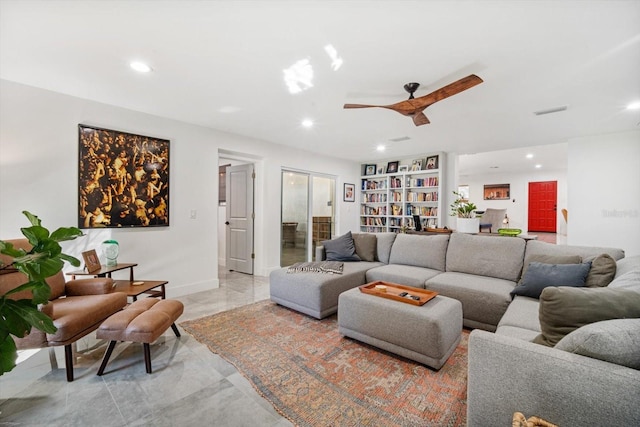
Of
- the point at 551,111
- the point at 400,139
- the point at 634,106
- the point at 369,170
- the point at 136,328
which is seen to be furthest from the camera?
the point at 369,170

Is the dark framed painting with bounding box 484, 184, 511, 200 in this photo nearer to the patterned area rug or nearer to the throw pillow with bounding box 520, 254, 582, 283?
the throw pillow with bounding box 520, 254, 582, 283

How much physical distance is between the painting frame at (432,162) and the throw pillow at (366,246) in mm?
2807

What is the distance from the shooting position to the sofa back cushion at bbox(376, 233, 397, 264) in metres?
3.81

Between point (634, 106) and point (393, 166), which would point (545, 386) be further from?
point (393, 166)

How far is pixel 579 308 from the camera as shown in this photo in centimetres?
121

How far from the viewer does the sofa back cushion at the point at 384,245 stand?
12.5 ft

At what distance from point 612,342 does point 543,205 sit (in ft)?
37.1

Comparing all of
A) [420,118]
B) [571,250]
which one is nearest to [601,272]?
[571,250]

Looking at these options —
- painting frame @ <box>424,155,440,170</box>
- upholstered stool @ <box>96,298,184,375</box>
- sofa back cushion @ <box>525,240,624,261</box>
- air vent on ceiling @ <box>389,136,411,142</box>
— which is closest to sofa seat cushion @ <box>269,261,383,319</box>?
upholstered stool @ <box>96,298,184,375</box>

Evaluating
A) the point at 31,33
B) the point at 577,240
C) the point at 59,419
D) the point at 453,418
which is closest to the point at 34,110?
the point at 31,33

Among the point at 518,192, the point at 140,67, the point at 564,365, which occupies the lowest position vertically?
the point at 564,365

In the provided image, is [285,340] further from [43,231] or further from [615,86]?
[615,86]

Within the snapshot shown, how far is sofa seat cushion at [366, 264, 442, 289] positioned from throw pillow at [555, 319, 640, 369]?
6.11 ft

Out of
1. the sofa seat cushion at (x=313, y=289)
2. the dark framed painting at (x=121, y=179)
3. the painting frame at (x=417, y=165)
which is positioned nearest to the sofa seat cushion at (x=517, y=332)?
the sofa seat cushion at (x=313, y=289)
